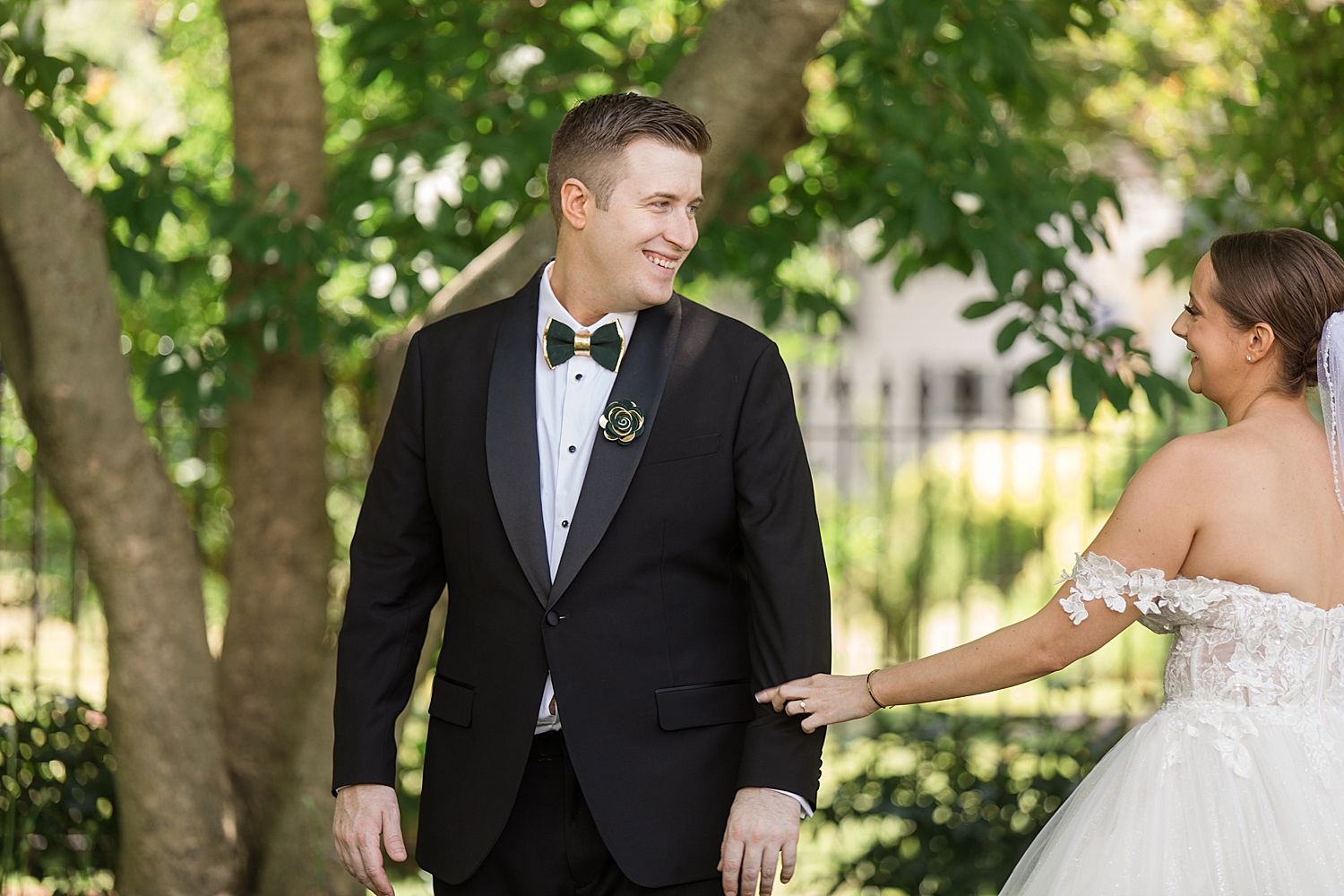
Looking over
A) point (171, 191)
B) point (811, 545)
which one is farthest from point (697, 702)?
point (171, 191)

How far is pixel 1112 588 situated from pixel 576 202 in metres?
1.20

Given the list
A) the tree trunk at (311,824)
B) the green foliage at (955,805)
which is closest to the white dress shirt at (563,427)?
the tree trunk at (311,824)

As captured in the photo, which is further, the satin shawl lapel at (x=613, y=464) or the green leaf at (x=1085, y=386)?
the green leaf at (x=1085, y=386)

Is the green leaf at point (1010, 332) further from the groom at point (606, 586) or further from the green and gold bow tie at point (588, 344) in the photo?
the green and gold bow tie at point (588, 344)

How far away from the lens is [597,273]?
7.63ft

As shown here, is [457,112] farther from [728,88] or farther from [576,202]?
[576,202]

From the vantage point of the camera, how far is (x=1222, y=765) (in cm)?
219

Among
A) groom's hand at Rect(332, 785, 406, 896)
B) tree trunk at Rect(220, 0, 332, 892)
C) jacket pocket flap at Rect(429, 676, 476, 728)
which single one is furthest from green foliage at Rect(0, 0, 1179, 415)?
groom's hand at Rect(332, 785, 406, 896)

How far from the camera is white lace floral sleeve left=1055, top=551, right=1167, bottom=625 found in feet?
7.06

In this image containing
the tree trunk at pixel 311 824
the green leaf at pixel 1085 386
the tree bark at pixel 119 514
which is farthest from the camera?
the tree trunk at pixel 311 824

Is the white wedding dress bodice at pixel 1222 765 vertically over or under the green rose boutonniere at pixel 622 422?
under

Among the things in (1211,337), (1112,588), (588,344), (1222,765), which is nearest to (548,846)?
(588,344)

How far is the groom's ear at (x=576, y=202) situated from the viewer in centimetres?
229

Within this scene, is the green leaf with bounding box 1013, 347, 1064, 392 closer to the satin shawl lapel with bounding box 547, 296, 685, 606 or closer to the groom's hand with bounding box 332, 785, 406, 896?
the satin shawl lapel with bounding box 547, 296, 685, 606
